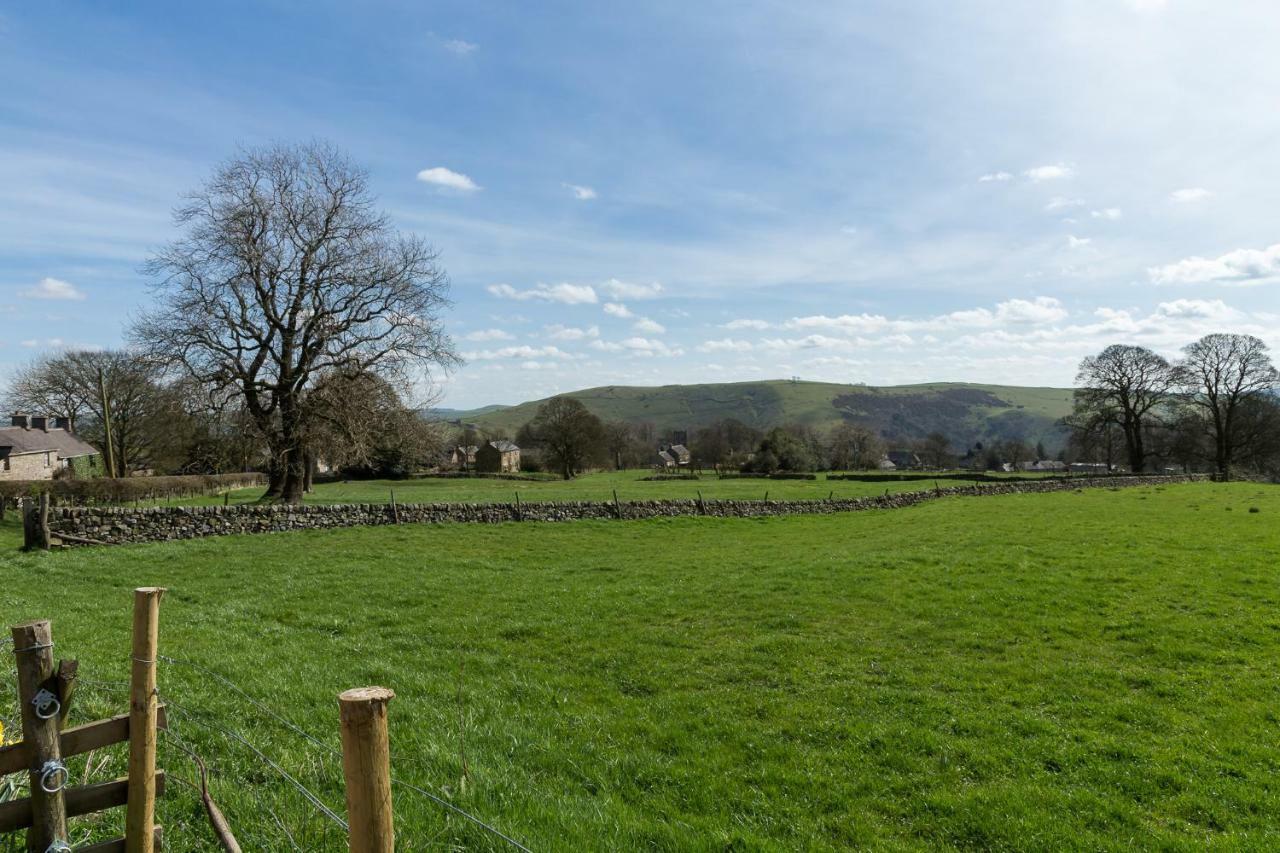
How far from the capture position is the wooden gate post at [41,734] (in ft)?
9.25

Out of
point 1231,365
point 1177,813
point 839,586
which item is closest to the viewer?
point 1177,813

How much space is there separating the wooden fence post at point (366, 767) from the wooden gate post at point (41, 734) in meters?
1.43

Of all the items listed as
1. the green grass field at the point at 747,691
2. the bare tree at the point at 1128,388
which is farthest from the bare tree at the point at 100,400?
the bare tree at the point at 1128,388

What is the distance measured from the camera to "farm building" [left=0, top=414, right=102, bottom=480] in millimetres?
50094

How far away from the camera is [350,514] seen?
25.3m

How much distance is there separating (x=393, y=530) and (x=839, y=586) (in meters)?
16.8

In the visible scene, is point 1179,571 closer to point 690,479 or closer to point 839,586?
point 839,586

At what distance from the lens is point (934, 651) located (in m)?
9.43

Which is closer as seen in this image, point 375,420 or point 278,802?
point 278,802

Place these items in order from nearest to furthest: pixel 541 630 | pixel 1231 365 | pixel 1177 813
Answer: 1. pixel 1177 813
2. pixel 541 630
3. pixel 1231 365

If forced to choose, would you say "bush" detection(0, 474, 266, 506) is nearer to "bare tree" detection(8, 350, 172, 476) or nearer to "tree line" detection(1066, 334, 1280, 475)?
"bare tree" detection(8, 350, 172, 476)

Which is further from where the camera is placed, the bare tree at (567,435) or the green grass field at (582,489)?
the bare tree at (567,435)

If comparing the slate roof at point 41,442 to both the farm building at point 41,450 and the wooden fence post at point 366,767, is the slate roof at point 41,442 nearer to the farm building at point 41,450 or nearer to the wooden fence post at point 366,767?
the farm building at point 41,450

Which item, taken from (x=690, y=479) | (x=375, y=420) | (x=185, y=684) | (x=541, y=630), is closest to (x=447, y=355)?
(x=375, y=420)
